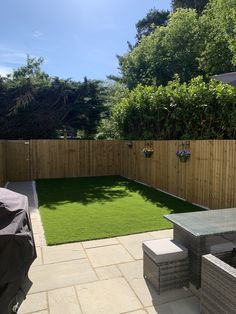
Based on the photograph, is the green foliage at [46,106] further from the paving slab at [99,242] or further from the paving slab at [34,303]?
the paving slab at [34,303]

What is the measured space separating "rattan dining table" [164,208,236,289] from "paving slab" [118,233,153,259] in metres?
0.76

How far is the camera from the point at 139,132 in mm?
9805

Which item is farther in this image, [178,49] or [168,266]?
[178,49]

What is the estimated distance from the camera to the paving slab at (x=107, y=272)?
2.95 m

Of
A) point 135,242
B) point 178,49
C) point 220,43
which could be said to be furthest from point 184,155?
point 178,49

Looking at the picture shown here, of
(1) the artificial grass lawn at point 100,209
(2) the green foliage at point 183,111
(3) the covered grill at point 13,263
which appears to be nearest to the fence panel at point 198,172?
(1) the artificial grass lawn at point 100,209

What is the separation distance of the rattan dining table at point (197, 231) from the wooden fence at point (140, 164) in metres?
2.13

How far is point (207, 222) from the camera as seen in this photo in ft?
9.00

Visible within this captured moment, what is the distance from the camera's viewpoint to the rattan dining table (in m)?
2.49

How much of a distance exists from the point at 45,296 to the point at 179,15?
16.8 metres

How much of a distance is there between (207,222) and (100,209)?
3.25 m

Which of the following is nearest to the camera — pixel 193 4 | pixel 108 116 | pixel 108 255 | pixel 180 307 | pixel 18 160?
pixel 180 307

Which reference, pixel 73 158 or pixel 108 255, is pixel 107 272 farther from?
pixel 73 158

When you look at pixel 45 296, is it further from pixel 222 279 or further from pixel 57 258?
pixel 222 279
